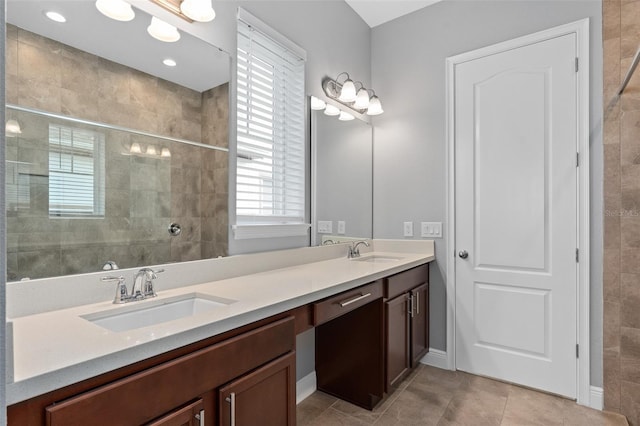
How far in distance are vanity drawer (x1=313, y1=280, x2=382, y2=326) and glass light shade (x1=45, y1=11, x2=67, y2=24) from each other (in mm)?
1391

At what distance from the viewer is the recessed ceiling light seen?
116 cm

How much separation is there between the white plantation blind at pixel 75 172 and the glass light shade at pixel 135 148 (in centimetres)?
11

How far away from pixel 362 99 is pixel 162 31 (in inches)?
63.9

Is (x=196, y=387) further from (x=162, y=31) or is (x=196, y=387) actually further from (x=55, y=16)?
(x=162, y=31)

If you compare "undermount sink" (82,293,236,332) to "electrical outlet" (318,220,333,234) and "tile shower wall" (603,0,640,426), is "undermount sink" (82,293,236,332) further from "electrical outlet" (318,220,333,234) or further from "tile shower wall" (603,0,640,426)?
"tile shower wall" (603,0,640,426)

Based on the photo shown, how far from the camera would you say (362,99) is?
2.73 metres

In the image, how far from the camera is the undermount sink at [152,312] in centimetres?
113

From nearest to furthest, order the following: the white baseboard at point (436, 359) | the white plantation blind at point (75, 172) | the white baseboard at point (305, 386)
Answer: the white plantation blind at point (75, 172) → the white baseboard at point (305, 386) → the white baseboard at point (436, 359)

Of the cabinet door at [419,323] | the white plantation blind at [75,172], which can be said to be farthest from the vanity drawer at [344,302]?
the white plantation blind at [75,172]

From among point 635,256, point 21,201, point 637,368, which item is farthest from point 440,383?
point 21,201

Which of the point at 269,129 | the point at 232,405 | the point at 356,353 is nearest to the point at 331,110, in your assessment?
the point at 269,129

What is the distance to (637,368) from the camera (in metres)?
1.95

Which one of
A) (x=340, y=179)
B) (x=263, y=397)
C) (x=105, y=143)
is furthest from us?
(x=340, y=179)

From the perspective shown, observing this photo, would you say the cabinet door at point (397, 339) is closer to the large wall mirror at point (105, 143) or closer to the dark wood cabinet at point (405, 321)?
the dark wood cabinet at point (405, 321)
